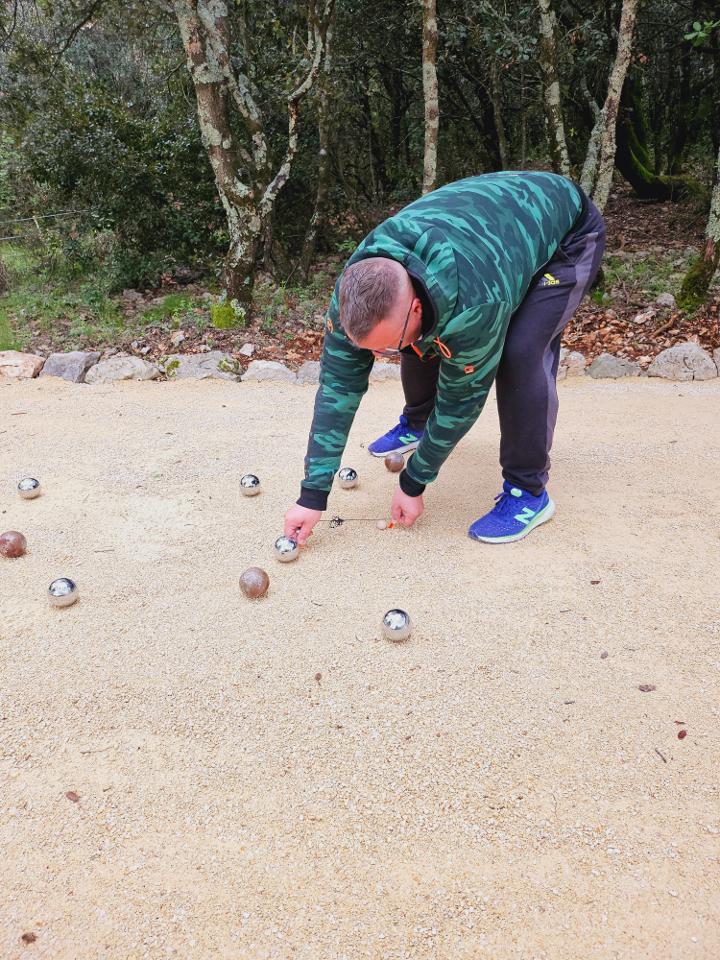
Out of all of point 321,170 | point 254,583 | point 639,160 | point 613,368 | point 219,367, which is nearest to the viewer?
point 254,583

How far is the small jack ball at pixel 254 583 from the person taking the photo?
2.64 meters

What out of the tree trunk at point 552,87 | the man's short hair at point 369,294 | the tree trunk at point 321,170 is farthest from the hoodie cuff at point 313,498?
the tree trunk at point 321,170

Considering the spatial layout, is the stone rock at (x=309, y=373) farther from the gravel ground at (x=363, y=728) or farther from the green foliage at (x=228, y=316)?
the gravel ground at (x=363, y=728)

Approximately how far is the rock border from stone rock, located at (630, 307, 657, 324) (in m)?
0.52

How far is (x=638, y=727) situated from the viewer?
205 centimetres

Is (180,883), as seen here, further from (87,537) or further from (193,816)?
(87,537)

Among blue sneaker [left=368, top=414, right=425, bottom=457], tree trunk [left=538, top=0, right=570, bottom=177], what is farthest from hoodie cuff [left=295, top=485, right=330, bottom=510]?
tree trunk [left=538, top=0, right=570, bottom=177]

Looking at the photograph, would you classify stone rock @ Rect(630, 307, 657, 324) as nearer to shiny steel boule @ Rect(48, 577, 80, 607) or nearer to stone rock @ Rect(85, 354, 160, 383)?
stone rock @ Rect(85, 354, 160, 383)

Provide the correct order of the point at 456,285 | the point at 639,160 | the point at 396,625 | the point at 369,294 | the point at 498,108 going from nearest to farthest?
1. the point at 369,294
2. the point at 456,285
3. the point at 396,625
4. the point at 498,108
5. the point at 639,160

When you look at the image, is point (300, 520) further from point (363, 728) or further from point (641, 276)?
point (641, 276)

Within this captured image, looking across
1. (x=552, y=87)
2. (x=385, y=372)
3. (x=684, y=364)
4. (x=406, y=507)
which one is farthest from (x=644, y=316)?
(x=406, y=507)

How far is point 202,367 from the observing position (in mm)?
Result: 5477

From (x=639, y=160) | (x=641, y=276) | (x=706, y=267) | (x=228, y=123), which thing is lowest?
(x=641, y=276)

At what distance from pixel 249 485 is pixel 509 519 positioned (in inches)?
52.9
